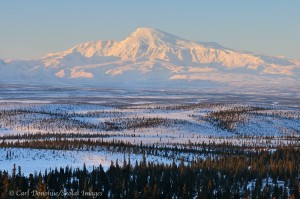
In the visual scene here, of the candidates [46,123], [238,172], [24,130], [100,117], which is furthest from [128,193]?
[100,117]

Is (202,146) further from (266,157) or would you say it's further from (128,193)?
(128,193)

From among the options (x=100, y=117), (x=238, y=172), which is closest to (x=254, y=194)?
(x=238, y=172)

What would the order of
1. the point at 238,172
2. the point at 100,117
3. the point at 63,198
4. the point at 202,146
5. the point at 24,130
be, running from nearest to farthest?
1. the point at 63,198
2. the point at 238,172
3. the point at 202,146
4. the point at 24,130
5. the point at 100,117

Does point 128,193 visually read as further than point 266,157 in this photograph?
No

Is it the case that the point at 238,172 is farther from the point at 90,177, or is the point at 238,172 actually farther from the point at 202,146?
the point at 202,146

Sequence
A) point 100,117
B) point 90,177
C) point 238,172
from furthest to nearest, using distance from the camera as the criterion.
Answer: point 100,117, point 238,172, point 90,177

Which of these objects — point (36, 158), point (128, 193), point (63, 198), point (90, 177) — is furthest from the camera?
point (36, 158)

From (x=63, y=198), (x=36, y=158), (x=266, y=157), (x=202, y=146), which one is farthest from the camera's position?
(x=202, y=146)

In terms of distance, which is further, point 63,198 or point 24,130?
point 24,130

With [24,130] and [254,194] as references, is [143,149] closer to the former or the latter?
[254,194]
